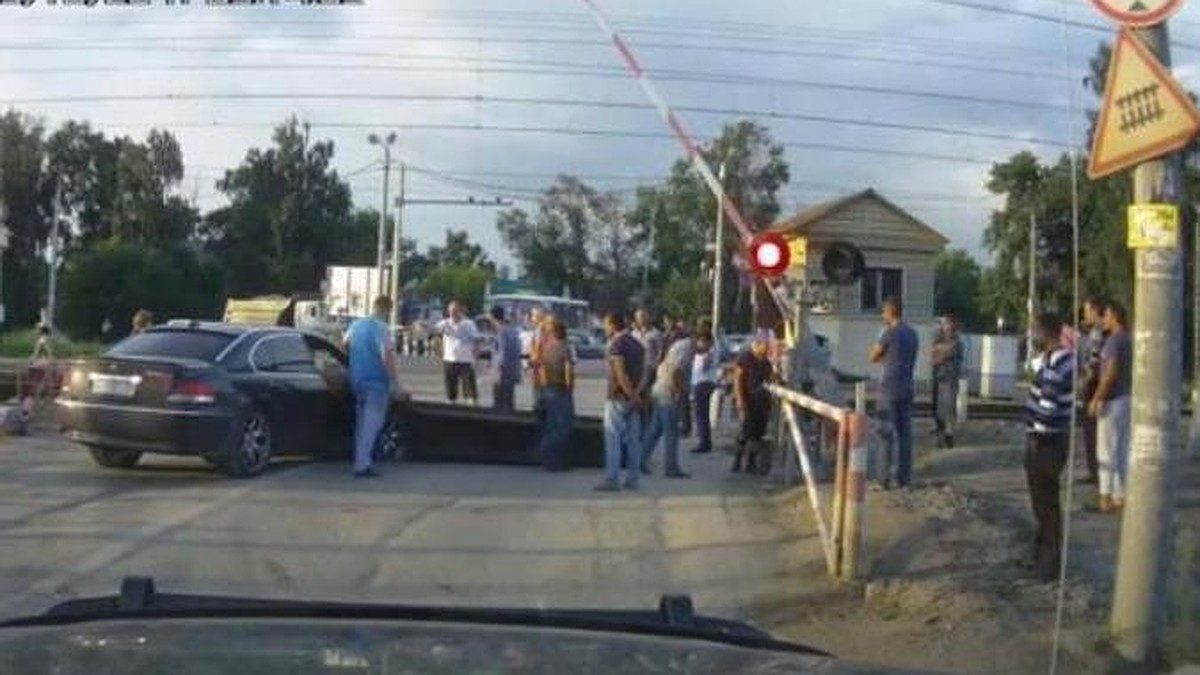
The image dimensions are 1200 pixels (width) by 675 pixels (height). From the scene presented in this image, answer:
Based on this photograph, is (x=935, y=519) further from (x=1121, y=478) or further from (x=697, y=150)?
(x=697, y=150)

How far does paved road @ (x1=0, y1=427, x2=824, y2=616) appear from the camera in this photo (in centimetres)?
1055

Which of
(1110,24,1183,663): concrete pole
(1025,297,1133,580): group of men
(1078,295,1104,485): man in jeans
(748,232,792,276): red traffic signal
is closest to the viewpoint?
(1110,24,1183,663): concrete pole

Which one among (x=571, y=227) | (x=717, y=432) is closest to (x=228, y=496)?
(x=717, y=432)

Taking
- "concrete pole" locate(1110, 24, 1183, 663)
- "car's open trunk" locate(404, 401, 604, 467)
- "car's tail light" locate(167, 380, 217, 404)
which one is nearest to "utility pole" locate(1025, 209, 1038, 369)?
"car's open trunk" locate(404, 401, 604, 467)

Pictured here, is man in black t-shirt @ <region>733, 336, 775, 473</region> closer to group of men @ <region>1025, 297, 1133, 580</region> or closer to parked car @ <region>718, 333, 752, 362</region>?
parked car @ <region>718, 333, 752, 362</region>

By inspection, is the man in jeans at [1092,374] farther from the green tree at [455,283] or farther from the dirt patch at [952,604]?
the green tree at [455,283]

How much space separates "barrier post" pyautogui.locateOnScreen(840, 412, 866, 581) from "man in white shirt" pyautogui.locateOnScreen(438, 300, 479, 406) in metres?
12.7

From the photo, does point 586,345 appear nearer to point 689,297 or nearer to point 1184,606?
point 689,297

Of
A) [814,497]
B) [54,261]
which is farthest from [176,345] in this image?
[54,261]

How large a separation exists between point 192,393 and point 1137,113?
9.35m

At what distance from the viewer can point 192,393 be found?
1503 centimetres

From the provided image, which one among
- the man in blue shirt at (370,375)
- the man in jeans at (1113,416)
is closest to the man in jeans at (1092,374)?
the man in jeans at (1113,416)

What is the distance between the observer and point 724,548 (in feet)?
39.0

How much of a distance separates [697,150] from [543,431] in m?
3.30
